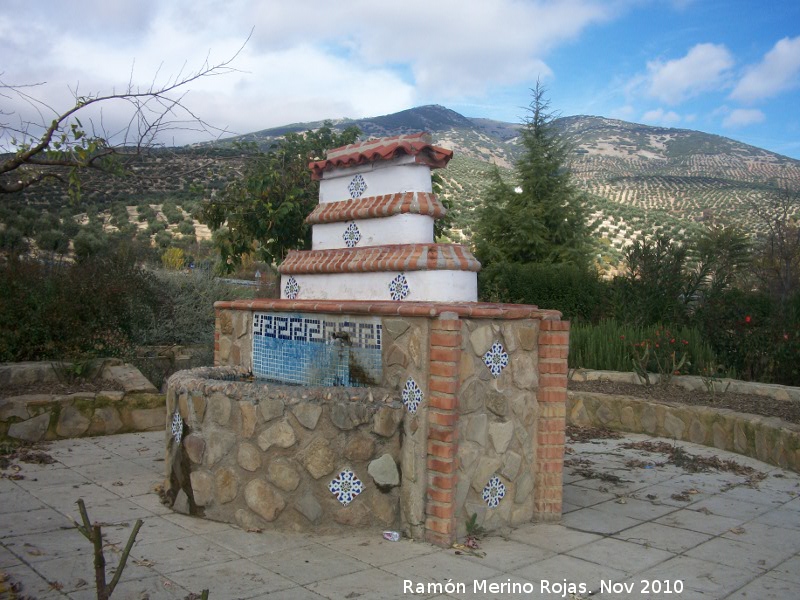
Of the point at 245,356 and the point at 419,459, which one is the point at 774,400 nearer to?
the point at 419,459

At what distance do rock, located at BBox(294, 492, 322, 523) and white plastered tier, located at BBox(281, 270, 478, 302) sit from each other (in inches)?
69.6

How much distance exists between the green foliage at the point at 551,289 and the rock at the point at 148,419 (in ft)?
25.8

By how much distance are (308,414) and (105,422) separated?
458cm

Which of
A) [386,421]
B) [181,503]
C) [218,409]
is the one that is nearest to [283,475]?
[218,409]

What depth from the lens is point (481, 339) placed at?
5160 millimetres

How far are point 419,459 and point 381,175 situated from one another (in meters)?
2.66

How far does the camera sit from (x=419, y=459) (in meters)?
4.99

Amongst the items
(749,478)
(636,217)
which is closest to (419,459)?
(749,478)

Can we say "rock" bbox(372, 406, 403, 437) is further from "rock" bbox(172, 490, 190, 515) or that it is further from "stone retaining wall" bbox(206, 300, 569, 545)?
"rock" bbox(172, 490, 190, 515)

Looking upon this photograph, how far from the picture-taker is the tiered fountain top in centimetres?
578

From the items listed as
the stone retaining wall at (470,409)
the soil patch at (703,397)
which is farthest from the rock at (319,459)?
the soil patch at (703,397)

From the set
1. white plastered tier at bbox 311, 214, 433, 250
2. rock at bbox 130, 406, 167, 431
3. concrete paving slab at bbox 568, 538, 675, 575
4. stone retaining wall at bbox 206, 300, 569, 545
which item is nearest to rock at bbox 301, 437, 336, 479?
stone retaining wall at bbox 206, 300, 569, 545

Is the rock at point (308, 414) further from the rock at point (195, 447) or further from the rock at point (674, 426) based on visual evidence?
the rock at point (674, 426)

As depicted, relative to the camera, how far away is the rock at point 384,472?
508 centimetres
